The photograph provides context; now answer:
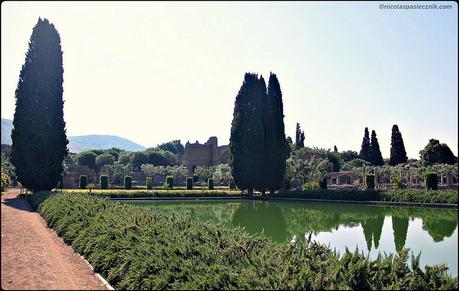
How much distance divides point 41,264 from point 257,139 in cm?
2667

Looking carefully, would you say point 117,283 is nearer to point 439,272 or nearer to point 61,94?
point 439,272

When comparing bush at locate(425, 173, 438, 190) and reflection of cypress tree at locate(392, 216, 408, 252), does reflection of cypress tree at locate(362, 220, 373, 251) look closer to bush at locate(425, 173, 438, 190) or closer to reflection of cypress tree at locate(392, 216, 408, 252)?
reflection of cypress tree at locate(392, 216, 408, 252)

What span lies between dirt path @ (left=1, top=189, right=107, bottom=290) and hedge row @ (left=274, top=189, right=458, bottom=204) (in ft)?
58.8

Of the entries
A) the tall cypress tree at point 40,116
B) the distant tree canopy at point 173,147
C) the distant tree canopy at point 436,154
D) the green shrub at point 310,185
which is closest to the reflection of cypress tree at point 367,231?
the green shrub at point 310,185

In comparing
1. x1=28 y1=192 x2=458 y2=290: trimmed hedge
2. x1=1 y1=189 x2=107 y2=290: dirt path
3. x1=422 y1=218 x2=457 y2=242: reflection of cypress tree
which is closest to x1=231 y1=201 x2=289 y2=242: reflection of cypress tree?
x1=422 y1=218 x2=457 y2=242: reflection of cypress tree

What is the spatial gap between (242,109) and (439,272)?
2990 cm

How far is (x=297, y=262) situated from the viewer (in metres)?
5.13

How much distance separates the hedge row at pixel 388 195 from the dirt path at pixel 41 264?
58.8 ft

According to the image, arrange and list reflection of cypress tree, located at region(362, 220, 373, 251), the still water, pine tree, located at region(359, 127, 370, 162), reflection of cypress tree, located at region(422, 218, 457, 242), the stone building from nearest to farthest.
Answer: the still water → reflection of cypress tree, located at region(422, 218, 457, 242) → reflection of cypress tree, located at region(362, 220, 373, 251) → pine tree, located at region(359, 127, 370, 162) → the stone building

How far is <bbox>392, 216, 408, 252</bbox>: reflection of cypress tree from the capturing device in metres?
11.7

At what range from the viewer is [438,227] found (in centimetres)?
1465

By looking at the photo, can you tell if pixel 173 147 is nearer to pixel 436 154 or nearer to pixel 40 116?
pixel 436 154

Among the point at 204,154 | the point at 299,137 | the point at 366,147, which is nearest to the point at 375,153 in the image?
the point at 366,147

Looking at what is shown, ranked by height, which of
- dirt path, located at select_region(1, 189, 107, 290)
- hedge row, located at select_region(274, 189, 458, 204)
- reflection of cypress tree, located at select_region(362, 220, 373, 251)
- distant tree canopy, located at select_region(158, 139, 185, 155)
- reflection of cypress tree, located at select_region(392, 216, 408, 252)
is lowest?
reflection of cypress tree, located at select_region(362, 220, 373, 251)
